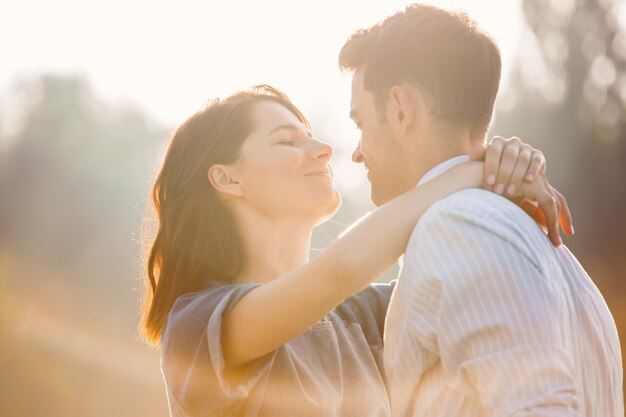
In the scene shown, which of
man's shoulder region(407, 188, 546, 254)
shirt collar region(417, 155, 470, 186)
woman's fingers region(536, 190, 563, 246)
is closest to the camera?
man's shoulder region(407, 188, 546, 254)

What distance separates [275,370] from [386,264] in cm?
84

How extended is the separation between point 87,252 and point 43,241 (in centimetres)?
126

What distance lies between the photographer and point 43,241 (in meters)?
26.5

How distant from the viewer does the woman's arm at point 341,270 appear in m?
2.94

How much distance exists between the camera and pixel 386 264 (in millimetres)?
2990

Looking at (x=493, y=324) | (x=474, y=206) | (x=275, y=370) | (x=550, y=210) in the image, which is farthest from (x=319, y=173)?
(x=493, y=324)

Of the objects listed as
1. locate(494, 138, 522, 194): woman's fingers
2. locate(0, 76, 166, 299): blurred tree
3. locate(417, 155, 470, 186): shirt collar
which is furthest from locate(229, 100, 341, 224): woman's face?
locate(0, 76, 166, 299): blurred tree

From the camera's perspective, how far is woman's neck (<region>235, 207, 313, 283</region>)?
4.00 metres

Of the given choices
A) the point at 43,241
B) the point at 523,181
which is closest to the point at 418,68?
the point at 523,181

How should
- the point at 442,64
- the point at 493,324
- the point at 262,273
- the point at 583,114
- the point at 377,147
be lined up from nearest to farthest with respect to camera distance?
1. the point at 493,324
2. the point at 442,64
3. the point at 377,147
4. the point at 262,273
5. the point at 583,114

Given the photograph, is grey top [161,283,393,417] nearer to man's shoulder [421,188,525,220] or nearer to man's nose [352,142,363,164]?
man's nose [352,142,363,164]

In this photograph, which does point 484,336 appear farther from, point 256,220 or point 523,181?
point 256,220

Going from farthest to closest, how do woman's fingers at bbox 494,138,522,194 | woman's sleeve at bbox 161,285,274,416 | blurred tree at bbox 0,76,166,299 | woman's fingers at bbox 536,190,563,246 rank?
blurred tree at bbox 0,76,166,299 → woman's sleeve at bbox 161,285,274,416 → woman's fingers at bbox 494,138,522,194 → woman's fingers at bbox 536,190,563,246

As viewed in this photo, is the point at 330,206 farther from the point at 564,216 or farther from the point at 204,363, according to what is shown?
the point at 564,216
